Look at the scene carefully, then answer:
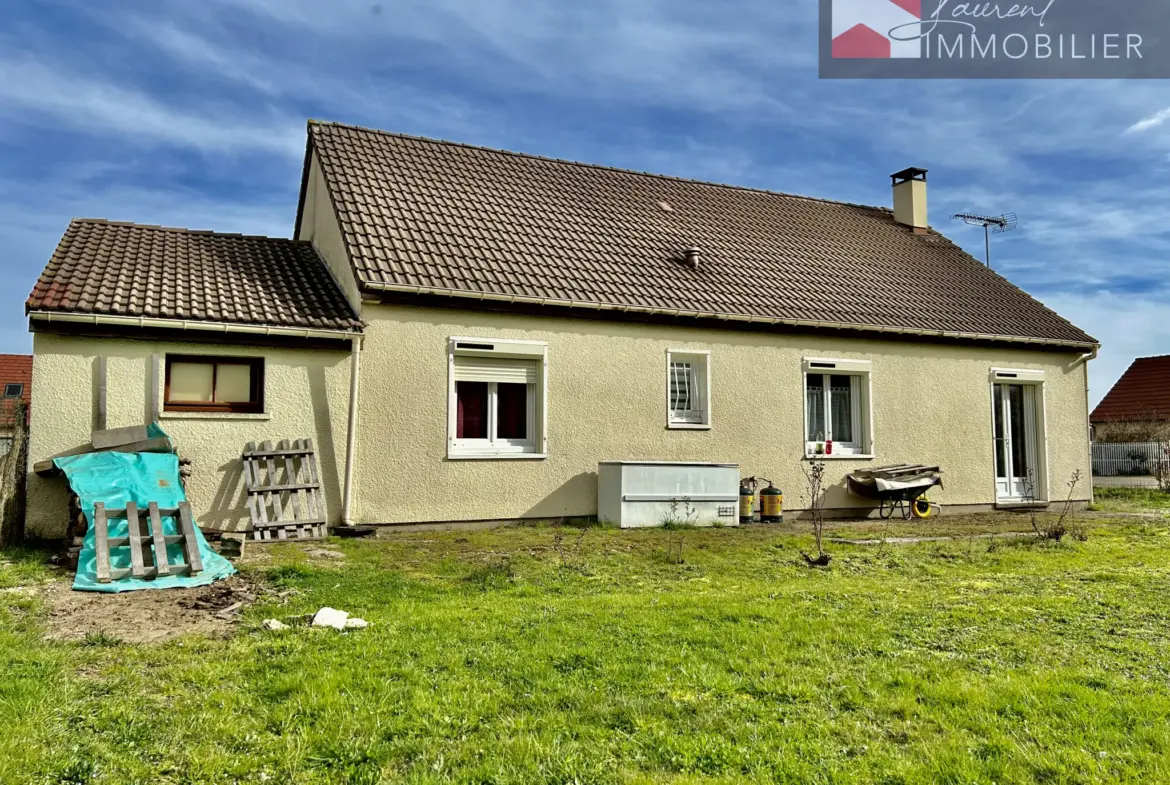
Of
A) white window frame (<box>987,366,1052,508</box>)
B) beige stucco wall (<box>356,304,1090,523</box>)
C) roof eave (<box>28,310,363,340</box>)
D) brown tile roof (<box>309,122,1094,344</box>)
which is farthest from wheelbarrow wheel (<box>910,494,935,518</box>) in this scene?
roof eave (<box>28,310,363,340</box>)

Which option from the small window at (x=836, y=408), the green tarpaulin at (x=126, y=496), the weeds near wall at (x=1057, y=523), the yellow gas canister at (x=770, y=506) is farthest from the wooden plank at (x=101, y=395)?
the weeds near wall at (x=1057, y=523)

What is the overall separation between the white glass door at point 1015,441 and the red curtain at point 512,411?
31.6 ft

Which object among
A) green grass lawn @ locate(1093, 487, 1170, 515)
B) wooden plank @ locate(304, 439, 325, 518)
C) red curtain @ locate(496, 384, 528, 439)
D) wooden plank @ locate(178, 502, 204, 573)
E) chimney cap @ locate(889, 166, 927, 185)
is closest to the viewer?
wooden plank @ locate(178, 502, 204, 573)

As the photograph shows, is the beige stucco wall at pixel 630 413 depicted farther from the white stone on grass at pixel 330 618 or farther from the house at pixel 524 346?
the white stone on grass at pixel 330 618

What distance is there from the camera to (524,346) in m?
11.9

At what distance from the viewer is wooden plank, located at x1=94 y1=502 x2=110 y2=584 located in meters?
6.91

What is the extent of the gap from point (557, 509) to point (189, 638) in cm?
694

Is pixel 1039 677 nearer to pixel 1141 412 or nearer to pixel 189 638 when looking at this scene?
pixel 189 638

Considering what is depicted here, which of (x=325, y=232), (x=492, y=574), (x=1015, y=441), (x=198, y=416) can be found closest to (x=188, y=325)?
(x=198, y=416)

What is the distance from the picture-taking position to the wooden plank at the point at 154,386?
32.4 ft

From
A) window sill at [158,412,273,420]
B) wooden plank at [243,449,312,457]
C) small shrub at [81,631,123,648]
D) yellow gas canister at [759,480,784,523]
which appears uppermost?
window sill at [158,412,273,420]

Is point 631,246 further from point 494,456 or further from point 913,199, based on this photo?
point 913,199

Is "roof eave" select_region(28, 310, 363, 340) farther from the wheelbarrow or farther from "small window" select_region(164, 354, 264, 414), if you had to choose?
the wheelbarrow

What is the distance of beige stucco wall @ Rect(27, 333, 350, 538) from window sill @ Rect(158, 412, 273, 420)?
13 millimetres
